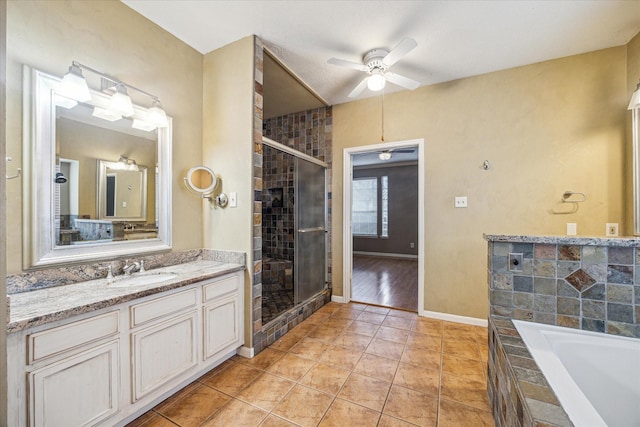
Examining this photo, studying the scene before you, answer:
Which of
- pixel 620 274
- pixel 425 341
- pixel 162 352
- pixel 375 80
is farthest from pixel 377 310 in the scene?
pixel 375 80

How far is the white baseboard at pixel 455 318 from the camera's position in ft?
8.82

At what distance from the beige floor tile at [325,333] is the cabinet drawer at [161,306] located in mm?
1237

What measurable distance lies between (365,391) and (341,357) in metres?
0.42

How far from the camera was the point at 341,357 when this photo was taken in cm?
210

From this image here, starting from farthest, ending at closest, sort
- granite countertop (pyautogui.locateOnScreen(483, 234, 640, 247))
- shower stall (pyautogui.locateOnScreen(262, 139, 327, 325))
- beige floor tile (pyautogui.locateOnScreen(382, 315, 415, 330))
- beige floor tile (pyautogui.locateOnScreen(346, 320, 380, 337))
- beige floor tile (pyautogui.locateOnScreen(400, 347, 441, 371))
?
shower stall (pyautogui.locateOnScreen(262, 139, 327, 325))
beige floor tile (pyautogui.locateOnScreen(382, 315, 415, 330))
beige floor tile (pyautogui.locateOnScreen(346, 320, 380, 337))
beige floor tile (pyautogui.locateOnScreen(400, 347, 441, 371))
granite countertop (pyautogui.locateOnScreen(483, 234, 640, 247))

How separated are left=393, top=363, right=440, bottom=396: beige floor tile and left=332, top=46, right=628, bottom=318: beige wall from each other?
44.1 inches

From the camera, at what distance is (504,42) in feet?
7.19

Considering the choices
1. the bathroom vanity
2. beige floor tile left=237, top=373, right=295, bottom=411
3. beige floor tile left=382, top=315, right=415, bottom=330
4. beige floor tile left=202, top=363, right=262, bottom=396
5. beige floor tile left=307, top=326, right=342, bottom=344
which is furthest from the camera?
beige floor tile left=382, top=315, right=415, bottom=330

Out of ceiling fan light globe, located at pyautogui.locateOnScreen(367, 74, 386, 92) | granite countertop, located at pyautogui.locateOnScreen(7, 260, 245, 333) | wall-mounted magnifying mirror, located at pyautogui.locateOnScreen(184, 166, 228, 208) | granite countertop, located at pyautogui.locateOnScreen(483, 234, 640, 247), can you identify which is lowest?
granite countertop, located at pyautogui.locateOnScreen(7, 260, 245, 333)

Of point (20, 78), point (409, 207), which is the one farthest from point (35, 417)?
point (409, 207)

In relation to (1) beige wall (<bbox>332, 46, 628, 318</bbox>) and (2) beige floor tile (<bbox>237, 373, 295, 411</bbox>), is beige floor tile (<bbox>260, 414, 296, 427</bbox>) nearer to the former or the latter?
(2) beige floor tile (<bbox>237, 373, 295, 411</bbox>)

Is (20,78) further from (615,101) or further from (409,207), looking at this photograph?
(409,207)

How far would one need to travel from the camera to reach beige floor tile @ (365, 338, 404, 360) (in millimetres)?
2146

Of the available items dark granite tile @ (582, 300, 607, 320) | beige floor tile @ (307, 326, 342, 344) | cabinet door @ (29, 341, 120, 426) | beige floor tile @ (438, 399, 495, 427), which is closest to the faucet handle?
cabinet door @ (29, 341, 120, 426)
